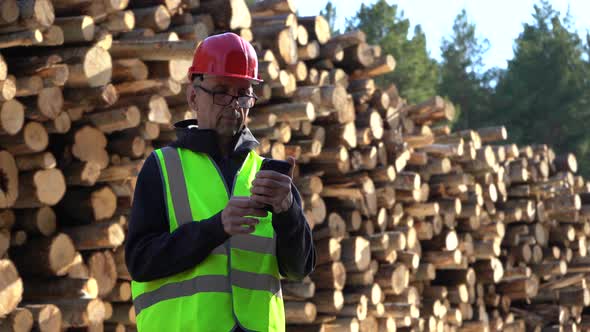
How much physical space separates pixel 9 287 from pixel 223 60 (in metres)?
2.05

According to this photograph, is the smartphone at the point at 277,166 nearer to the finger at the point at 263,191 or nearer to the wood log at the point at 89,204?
the finger at the point at 263,191

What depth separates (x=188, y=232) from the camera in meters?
3.10

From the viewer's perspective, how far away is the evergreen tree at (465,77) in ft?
82.8

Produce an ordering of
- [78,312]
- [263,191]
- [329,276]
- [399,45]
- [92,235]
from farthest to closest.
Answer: [399,45] → [329,276] → [92,235] → [78,312] → [263,191]

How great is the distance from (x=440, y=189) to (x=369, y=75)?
127cm

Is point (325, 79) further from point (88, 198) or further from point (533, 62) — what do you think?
point (533, 62)

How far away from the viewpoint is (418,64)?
2350 centimetres

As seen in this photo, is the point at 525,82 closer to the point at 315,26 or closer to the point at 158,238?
the point at 315,26

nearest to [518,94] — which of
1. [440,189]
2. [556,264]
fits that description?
[556,264]

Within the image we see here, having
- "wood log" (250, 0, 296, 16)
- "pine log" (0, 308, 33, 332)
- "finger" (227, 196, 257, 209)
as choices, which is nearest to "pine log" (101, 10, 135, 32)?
"pine log" (0, 308, 33, 332)

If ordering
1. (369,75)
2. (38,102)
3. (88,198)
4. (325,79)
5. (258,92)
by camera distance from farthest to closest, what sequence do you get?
(369,75) → (325,79) → (258,92) → (88,198) → (38,102)

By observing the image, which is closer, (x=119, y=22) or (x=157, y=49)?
(x=157, y=49)

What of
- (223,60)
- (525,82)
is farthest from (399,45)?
(223,60)

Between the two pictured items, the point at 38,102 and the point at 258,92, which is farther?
the point at 258,92
